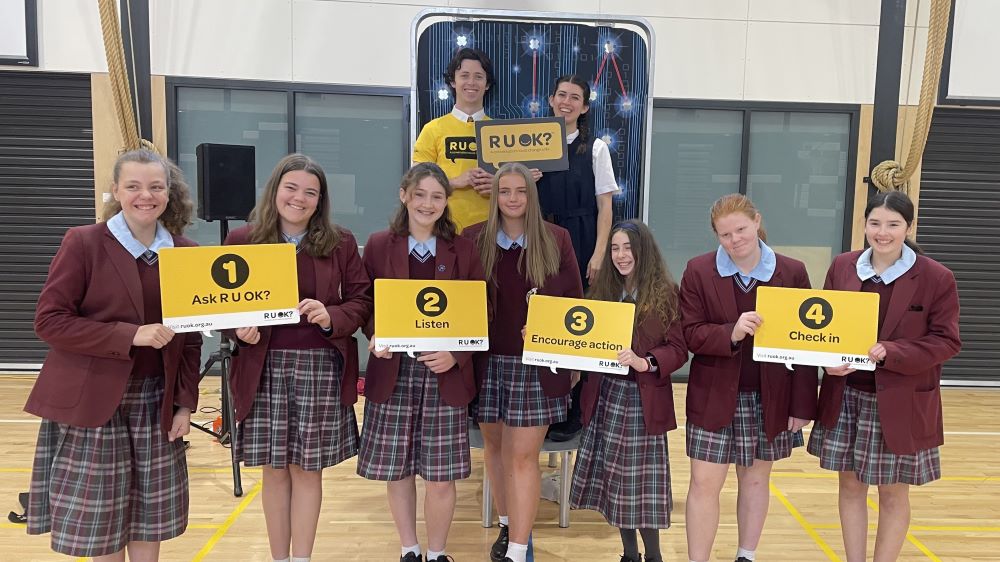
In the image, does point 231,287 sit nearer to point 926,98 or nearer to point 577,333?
point 577,333

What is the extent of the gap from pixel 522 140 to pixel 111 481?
212 cm

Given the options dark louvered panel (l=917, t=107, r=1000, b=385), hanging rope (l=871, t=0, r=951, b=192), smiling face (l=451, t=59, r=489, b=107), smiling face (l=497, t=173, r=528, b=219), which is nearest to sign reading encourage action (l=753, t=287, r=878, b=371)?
smiling face (l=497, t=173, r=528, b=219)

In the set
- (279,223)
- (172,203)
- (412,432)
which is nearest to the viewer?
(172,203)

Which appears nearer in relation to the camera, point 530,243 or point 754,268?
point 754,268

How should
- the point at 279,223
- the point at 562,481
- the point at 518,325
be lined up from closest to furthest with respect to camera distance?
the point at 279,223 → the point at 518,325 → the point at 562,481

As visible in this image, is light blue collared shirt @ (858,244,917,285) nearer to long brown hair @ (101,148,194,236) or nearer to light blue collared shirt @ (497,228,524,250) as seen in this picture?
light blue collared shirt @ (497,228,524,250)

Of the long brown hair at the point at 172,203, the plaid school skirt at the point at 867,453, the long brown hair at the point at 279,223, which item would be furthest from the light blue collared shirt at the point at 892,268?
the long brown hair at the point at 172,203

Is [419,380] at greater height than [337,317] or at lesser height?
lesser

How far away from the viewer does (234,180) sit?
165 inches

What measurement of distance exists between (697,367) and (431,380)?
101 centimetres

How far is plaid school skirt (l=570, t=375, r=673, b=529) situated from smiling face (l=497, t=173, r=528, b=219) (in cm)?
76

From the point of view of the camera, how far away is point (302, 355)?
7.52ft

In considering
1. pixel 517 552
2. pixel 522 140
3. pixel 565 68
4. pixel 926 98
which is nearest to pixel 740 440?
pixel 517 552

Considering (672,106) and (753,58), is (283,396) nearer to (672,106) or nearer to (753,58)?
(672,106)
